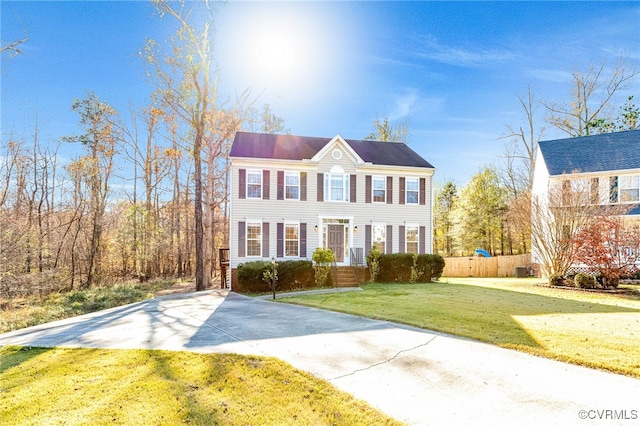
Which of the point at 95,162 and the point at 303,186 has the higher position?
the point at 95,162

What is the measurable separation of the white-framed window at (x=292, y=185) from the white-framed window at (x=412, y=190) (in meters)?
6.04

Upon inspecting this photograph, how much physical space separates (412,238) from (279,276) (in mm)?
8090

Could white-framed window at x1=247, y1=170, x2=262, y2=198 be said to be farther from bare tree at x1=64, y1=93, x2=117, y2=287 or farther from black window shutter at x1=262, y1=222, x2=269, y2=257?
bare tree at x1=64, y1=93, x2=117, y2=287

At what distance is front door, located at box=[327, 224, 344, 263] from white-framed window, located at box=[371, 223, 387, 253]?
172 cm

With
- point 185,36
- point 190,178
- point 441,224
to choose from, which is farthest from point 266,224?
point 441,224

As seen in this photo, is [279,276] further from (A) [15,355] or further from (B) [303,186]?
(A) [15,355]

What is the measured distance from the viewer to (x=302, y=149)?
19.0 metres

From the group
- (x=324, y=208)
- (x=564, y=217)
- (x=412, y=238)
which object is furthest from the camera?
(x=412, y=238)

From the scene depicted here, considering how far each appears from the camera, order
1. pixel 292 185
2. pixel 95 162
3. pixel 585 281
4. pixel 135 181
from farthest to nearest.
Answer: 1. pixel 135 181
2. pixel 95 162
3. pixel 292 185
4. pixel 585 281

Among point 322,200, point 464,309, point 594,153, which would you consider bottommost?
point 464,309

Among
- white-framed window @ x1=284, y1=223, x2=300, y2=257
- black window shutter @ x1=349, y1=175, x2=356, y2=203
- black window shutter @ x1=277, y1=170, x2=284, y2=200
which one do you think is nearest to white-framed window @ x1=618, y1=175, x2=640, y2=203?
black window shutter @ x1=349, y1=175, x2=356, y2=203

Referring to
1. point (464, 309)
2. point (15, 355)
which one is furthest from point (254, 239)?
point (15, 355)

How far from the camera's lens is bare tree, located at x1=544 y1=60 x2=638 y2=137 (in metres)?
27.4

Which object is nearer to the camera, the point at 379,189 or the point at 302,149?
the point at 379,189
